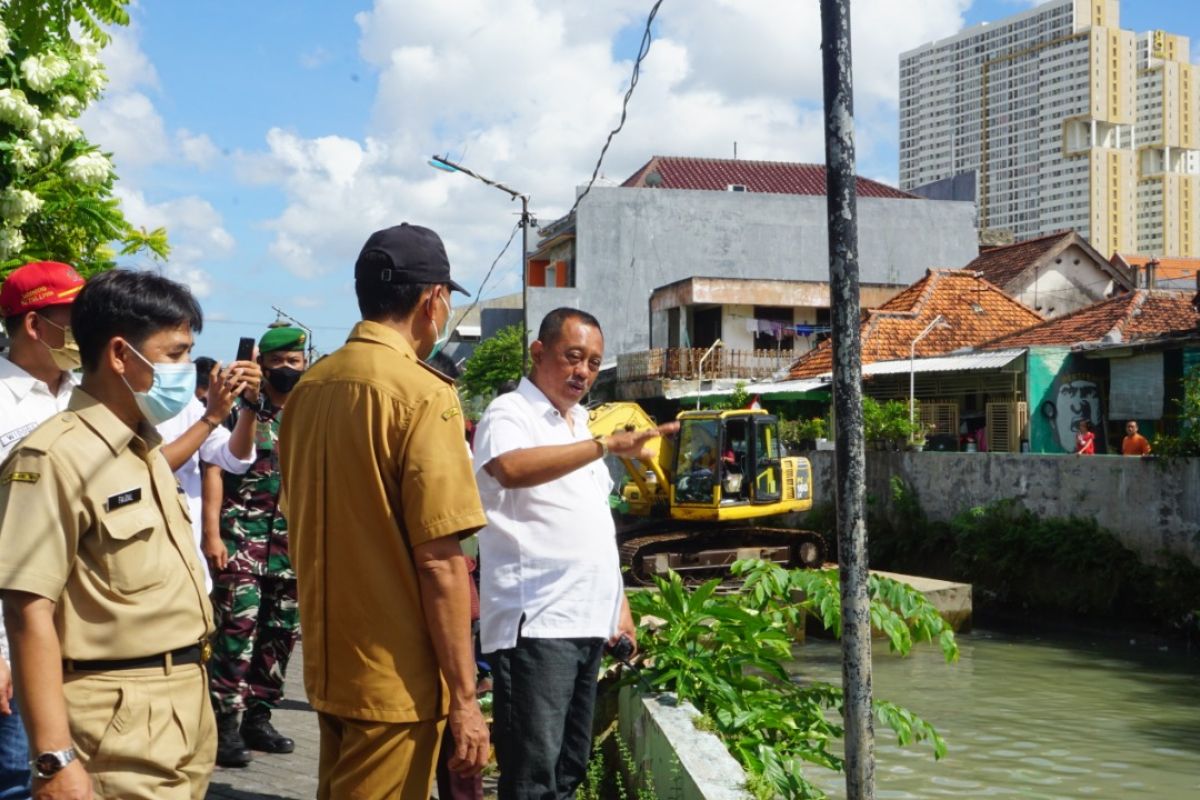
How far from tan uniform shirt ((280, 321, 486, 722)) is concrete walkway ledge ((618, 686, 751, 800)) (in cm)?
143

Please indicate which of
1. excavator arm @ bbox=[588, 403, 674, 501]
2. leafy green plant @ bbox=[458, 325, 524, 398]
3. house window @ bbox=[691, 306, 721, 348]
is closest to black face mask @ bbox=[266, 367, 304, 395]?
excavator arm @ bbox=[588, 403, 674, 501]

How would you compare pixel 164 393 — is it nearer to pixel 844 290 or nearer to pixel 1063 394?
pixel 844 290

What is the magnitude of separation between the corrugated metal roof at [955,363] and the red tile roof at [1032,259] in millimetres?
10970

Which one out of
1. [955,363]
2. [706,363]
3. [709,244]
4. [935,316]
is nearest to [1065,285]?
A: [935,316]

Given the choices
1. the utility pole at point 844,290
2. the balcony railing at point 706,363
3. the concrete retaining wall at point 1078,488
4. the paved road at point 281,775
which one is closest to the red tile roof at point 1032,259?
the balcony railing at point 706,363

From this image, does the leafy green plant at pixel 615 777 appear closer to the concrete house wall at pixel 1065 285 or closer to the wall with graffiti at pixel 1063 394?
the wall with graffiti at pixel 1063 394

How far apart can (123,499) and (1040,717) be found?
11.8 meters

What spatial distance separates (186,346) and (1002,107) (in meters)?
139

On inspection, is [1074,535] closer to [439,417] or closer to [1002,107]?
[439,417]

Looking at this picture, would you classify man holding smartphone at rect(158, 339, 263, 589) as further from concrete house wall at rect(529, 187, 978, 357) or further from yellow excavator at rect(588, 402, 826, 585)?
concrete house wall at rect(529, 187, 978, 357)

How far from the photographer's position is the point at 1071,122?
126938 millimetres

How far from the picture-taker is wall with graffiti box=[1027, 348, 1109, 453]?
25188 millimetres

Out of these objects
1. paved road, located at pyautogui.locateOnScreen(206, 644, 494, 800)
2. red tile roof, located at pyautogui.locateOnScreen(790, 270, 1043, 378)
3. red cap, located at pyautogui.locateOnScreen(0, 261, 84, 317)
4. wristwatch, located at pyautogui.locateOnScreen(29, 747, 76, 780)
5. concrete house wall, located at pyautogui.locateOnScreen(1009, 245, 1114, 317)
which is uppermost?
concrete house wall, located at pyautogui.locateOnScreen(1009, 245, 1114, 317)

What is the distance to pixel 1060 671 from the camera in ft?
50.5
